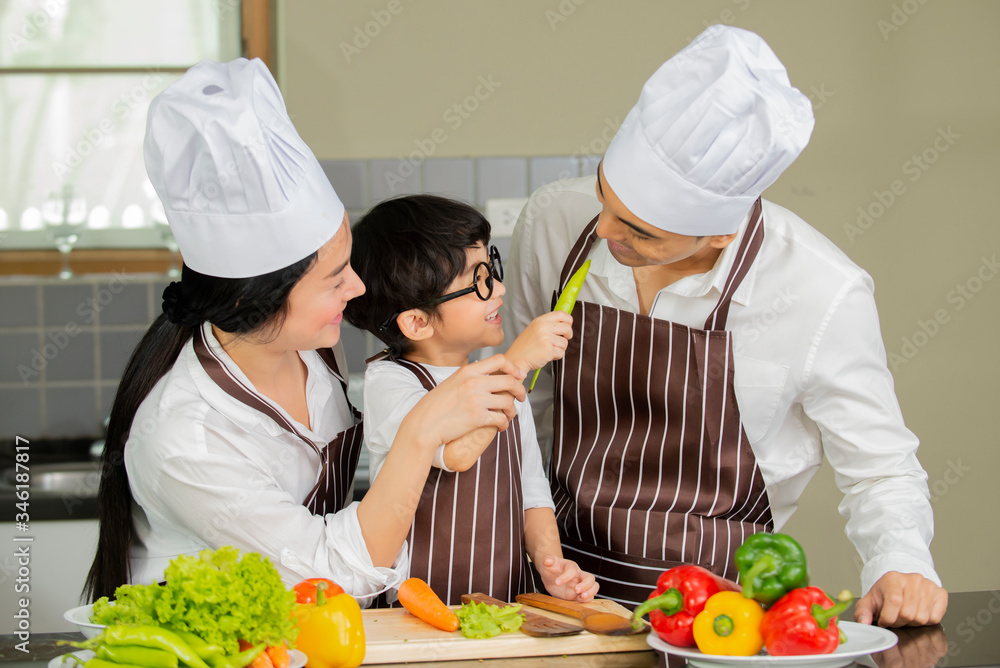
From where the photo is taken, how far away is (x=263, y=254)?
1170mm

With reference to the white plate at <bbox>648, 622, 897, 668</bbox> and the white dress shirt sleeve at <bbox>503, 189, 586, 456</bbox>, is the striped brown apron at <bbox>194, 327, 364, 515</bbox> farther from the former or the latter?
the white plate at <bbox>648, 622, 897, 668</bbox>

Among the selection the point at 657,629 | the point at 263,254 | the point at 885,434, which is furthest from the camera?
the point at 885,434

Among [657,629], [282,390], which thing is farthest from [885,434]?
[282,390]

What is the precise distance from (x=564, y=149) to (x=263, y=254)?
1641 millimetres

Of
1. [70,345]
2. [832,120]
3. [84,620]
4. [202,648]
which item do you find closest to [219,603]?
[202,648]

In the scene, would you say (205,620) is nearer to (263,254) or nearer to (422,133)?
(263,254)

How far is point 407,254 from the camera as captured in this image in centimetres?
138

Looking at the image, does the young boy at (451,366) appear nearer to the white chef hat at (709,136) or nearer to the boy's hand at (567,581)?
the boy's hand at (567,581)

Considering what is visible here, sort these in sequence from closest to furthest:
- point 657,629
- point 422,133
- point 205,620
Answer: point 205,620 < point 657,629 < point 422,133

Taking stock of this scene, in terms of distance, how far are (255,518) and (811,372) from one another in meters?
0.84

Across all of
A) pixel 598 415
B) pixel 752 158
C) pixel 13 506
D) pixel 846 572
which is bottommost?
pixel 846 572

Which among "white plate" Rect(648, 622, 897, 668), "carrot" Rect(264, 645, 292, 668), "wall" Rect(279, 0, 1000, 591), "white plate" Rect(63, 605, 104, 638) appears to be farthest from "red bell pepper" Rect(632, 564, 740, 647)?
"wall" Rect(279, 0, 1000, 591)

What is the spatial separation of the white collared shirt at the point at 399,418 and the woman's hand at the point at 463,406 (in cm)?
8

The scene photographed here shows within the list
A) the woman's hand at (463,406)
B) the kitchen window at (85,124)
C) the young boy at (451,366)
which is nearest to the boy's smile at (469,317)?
the young boy at (451,366)
